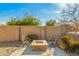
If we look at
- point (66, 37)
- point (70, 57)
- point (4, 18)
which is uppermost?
point (4, 18)

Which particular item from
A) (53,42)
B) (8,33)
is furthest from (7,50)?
(53,42)

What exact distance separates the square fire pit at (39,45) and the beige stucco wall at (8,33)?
0.37 m

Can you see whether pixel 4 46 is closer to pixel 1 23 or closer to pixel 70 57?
pixel 1 23

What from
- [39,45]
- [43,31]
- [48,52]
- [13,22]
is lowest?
[48,52]

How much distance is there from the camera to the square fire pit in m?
5.24

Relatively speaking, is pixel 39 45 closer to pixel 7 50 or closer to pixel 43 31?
pixel 43 31

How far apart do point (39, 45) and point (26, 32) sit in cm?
39

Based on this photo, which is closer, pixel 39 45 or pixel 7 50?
pixel 7 50

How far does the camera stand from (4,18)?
5.11 metres

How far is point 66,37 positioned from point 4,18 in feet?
4.23

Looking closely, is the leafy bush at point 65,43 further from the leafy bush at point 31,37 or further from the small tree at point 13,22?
the small tree at point 13,22

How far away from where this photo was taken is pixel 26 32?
523 cm

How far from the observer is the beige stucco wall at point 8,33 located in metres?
5.13

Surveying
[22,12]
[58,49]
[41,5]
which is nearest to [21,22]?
[22,12]
